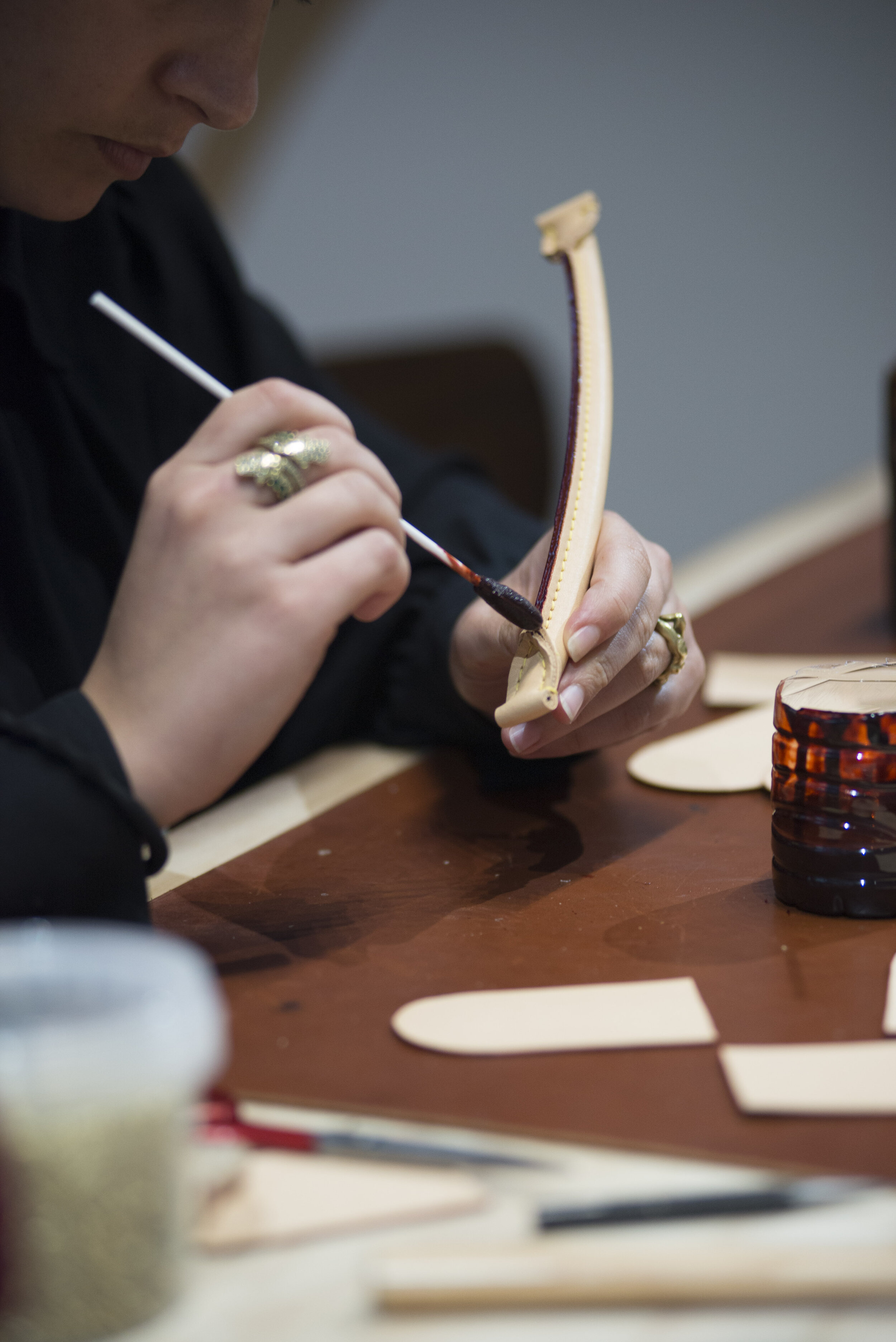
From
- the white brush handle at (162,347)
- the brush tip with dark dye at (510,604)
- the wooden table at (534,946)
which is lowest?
the wooden table at (534,946)

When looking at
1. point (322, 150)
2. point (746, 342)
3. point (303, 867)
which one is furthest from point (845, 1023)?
point (322, 150)

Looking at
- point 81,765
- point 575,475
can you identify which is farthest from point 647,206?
point 81,765

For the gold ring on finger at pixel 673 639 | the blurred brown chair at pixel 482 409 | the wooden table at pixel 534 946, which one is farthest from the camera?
the blurred brown chair at pixel 482 409

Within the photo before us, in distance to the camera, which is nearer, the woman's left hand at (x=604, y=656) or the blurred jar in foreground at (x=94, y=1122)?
the blurred jar in foreground at (x=94, y=1122)

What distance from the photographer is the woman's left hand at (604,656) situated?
76 cm

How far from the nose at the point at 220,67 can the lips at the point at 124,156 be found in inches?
2.0

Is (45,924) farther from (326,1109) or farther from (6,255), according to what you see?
(6,255)

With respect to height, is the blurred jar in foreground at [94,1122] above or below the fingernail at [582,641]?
below

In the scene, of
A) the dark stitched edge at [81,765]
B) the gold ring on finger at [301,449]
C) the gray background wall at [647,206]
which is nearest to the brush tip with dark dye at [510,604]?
the gold ring on finger at [301,449]

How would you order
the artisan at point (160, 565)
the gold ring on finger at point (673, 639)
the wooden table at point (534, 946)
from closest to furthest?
the wooden table at point (534, 946) < the artisan at point (160, 565) < the gold ring on finger at point (673, 639)

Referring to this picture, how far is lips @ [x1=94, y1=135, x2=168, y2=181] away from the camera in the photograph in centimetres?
75

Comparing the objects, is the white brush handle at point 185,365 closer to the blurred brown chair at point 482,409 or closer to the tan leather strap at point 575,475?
the tan leather strap at point 575,475

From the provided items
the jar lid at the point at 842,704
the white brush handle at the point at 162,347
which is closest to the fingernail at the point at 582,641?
the jar lid at the point at 842,704

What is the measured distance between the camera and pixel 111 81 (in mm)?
697
